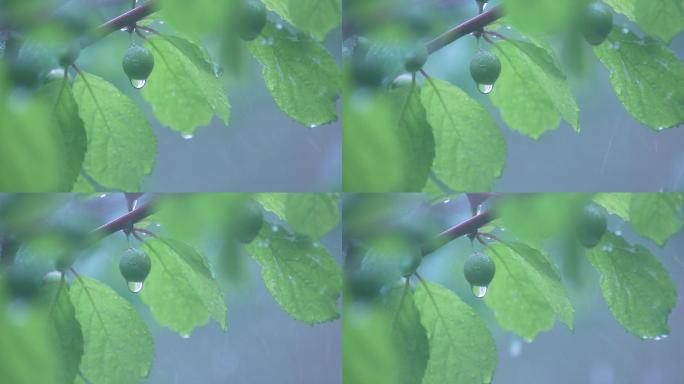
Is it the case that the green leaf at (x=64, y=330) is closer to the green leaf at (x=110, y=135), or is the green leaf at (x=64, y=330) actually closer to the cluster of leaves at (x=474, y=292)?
the green leaf at (x=110, y=135)

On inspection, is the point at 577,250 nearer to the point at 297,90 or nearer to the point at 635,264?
the point at 635,264

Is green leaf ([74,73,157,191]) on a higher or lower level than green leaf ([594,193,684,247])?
higher

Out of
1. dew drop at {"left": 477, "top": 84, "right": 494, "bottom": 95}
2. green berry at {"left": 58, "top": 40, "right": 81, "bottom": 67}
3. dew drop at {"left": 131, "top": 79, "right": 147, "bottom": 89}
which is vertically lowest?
dew drop at {"left": 477, "top": 84, "right": 494, "bottom": 95}

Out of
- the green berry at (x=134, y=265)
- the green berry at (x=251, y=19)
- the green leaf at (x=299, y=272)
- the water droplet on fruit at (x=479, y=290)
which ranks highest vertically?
the green berry at (x=251, y=19)

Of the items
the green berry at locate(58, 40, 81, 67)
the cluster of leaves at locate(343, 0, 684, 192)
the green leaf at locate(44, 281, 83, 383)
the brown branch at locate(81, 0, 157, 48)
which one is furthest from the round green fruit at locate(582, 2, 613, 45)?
the green leaf at locate(44, 281, 83, 383)

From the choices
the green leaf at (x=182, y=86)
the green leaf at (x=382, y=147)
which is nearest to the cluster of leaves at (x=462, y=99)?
the green leaf at (x=382, y=147)

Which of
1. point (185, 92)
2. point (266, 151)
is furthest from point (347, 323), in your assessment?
point (185, 92)

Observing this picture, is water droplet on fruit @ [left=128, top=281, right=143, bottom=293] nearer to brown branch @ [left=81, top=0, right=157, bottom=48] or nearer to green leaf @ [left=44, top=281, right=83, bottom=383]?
green leaf @ [left=44, top=281, right=83, bottom=383]
